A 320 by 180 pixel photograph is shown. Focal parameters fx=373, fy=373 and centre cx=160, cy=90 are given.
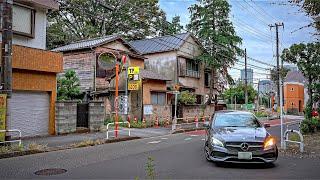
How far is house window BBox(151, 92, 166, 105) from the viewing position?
3028 centimetres

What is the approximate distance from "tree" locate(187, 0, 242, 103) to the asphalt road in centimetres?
2730

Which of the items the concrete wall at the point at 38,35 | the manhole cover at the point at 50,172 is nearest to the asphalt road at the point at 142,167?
the manhole cover at the point at 50,172

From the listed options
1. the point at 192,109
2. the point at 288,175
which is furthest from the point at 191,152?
the point at 192,109

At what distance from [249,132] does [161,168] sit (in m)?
2.61

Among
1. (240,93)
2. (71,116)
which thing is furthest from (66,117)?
(240,93)

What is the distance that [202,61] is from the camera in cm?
4062

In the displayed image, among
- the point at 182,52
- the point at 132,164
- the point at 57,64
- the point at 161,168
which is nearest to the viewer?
the point at 161,168

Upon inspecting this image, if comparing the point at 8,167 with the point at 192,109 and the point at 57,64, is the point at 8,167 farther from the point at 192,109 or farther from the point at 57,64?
the point at 192,109

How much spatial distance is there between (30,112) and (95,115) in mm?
4453

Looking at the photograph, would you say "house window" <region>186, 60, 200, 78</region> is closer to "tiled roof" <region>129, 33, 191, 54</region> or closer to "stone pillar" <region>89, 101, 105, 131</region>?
"tiled roof" <region>129, 33, 191, 54</region>

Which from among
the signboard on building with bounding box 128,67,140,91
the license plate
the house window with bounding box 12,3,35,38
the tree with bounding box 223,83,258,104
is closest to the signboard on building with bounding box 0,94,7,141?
the house window with bounding box 12,3,35,38

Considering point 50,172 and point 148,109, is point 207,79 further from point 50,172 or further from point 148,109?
point 50,172

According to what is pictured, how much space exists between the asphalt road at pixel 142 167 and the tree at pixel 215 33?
27.3m

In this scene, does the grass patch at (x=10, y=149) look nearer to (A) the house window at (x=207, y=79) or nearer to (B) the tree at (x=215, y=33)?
(B) the tree at (x=215, y=33)
